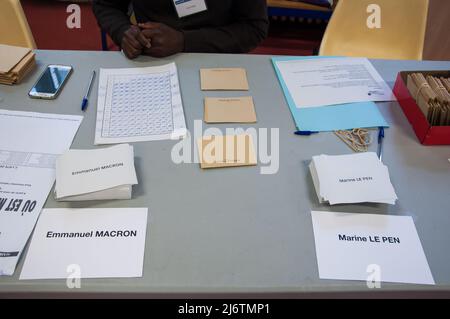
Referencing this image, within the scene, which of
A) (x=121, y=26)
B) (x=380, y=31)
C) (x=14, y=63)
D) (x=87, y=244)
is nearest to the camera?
(x=87, y=244)

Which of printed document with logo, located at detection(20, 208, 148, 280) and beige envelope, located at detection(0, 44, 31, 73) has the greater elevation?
beige envelope, located at detection(0, 44, 31, 73)

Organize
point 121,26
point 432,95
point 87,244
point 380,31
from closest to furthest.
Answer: point 87,244 → point 432,95 → point 121,26 → point 380,31

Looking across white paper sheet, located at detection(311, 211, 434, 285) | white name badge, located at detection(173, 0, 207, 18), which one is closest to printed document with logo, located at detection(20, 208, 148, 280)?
white paper sheet, located at detection(311, 211, 434, 285)

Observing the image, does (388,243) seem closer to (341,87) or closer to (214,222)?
(214,222)

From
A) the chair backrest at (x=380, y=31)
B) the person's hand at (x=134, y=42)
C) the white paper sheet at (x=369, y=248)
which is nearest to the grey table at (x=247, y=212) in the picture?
the white paper sheet at (x=369, y=248)

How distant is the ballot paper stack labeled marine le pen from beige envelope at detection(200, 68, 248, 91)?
42 cm

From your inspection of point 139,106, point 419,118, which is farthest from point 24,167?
point 419,118

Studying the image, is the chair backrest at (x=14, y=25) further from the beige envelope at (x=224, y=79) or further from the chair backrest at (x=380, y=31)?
the chair backrest at (x=380, y=31)

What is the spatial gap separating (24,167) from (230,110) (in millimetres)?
469

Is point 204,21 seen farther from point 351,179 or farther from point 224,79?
point 351,179

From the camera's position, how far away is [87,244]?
1.97 ft

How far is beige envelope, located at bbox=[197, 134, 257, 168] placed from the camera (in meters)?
0.76

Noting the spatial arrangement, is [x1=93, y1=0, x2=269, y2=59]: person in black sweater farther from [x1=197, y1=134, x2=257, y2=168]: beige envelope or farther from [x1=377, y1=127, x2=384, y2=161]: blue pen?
[x1=377, y1=127, x2=384, y2=161]: blue pen
